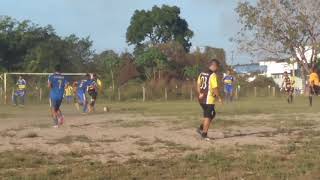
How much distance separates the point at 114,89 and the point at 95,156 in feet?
141

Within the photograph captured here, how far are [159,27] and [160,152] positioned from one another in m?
65.0

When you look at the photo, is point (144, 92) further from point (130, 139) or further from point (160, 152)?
point (160, 152)

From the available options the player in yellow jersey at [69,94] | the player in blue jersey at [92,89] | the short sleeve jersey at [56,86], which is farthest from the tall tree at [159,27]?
the short sleeve jersey at [56,86]

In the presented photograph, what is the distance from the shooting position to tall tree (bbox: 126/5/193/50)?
75.1 metres

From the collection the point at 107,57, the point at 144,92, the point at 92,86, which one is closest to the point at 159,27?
the point at 107,57

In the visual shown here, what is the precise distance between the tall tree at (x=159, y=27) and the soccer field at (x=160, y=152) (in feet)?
192

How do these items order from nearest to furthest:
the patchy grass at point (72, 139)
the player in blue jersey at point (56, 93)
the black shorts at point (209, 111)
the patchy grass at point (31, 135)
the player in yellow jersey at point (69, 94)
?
the patchy grass at point (72, 139), the patchy grass at point (31, 135), the black shorts at point (209, 111), the player in blue jersey at point (56, 93), the player in yellow jersey at point (69, 94)

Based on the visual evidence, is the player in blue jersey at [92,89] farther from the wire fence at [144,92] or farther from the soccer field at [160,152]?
the wire fence at [144,92]

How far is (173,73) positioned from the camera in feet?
215

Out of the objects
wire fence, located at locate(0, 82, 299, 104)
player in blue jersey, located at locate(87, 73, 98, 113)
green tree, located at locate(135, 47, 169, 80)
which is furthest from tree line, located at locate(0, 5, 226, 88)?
player in blue jersey, located at locate(87, 73, 98, 113)

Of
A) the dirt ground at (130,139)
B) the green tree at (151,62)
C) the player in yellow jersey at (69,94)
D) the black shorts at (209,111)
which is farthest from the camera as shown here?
the green tree at (151,62)

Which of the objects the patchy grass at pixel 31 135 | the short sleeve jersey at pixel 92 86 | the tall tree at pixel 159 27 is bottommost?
the patchy grass at pixel 31 135

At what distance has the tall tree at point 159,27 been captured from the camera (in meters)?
75.1

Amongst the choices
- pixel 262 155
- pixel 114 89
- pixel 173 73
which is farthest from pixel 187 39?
pixel 262 155
